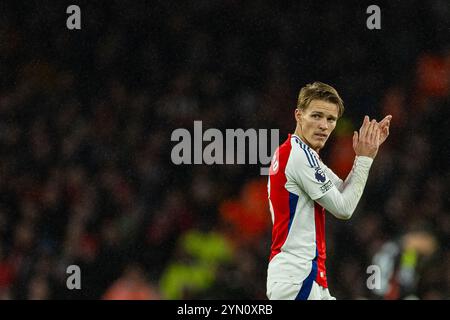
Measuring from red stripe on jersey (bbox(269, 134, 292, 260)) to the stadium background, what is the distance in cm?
345

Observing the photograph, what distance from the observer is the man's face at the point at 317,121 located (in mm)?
3717

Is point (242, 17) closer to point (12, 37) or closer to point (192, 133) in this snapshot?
point (192, 133)

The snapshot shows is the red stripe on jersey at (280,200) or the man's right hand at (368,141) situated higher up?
the man's right hand at (368,141)

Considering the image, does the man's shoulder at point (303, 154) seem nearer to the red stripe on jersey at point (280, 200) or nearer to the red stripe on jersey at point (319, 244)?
the red stripe on jersey at point (280, 200)

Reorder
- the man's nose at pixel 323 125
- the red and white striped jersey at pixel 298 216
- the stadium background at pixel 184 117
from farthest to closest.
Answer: the stadium background at pixel 184 117, the man's nose at pixel 323 125, the red and white striped jersey at pixel 298 216

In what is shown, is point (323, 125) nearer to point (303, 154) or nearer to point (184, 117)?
point (303, 154)

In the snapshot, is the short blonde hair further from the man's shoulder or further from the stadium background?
the stadium background

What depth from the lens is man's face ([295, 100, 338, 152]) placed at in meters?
3.72

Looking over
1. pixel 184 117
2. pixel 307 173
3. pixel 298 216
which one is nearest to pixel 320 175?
pixel 307 173

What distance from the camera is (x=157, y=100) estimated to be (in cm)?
729

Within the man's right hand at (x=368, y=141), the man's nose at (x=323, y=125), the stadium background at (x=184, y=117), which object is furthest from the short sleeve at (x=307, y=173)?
the stadium background at (x=184, y=117)

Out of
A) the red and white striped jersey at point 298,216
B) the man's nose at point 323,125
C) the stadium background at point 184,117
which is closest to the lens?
the red and white striped jersey at point 298,216

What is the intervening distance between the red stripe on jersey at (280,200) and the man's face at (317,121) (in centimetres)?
10

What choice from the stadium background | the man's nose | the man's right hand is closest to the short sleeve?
the man's nose
